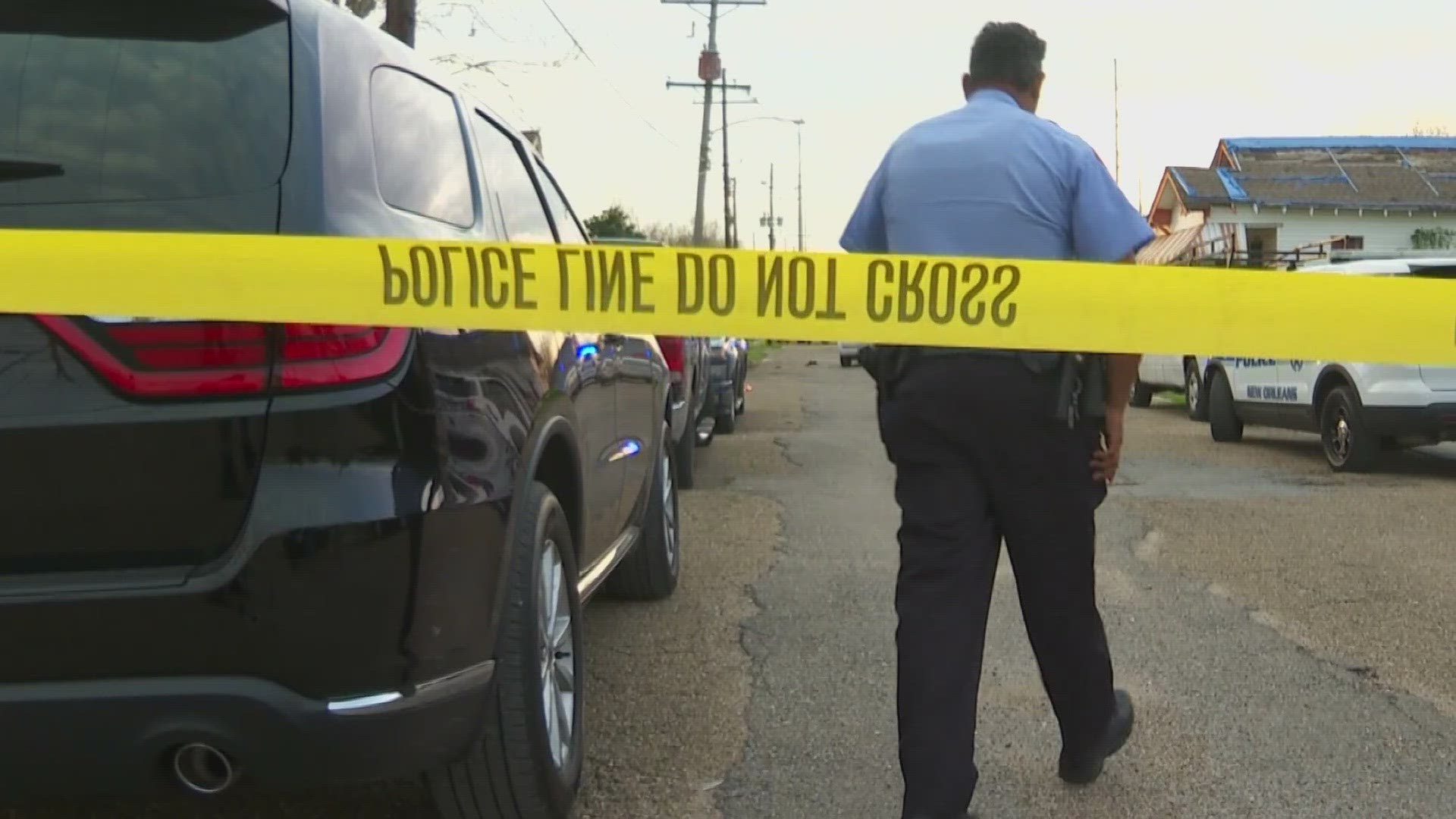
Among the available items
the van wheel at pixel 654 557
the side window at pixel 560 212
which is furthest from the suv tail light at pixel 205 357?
the van wheel at pixel 654 557

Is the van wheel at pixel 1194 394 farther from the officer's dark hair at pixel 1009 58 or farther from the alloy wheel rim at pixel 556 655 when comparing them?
the alloy wheel rim at pixel 556 655

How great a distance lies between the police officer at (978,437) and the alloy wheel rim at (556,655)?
2.61 ft

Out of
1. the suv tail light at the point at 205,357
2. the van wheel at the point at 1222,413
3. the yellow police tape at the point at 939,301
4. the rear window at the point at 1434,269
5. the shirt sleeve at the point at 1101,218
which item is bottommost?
the van wheel at the point at 1222,413

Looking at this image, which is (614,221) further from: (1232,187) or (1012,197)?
(1012,197)

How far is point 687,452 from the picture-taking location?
9445 millimetres

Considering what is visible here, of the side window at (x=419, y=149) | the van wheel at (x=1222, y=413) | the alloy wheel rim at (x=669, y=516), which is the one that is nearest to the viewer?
the side window at (x=419, y=149)

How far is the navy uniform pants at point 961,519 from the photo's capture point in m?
3.09

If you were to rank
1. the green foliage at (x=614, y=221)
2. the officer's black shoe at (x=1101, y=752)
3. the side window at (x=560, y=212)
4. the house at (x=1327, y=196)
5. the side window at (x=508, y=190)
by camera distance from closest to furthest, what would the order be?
1. the officer's black shoe at (x=1101, y=752)
2. the side window at (x=508, y=190)
3. the side window at (x=560, y=212)
4. the house at (x=1327, y=196)
5. the green foliage at (x=614, y=221)

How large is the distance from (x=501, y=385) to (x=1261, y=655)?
3297mm

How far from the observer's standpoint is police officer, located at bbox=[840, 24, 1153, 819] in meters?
3.10

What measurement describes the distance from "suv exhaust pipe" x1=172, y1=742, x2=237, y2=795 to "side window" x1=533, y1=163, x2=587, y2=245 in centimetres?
232

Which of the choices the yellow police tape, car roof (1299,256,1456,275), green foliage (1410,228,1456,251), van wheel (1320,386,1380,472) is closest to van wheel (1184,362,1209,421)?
van wheel (1320,386,1380,472)

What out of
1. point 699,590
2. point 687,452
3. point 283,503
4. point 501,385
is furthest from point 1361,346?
point 687,452

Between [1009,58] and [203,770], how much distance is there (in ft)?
7.66
